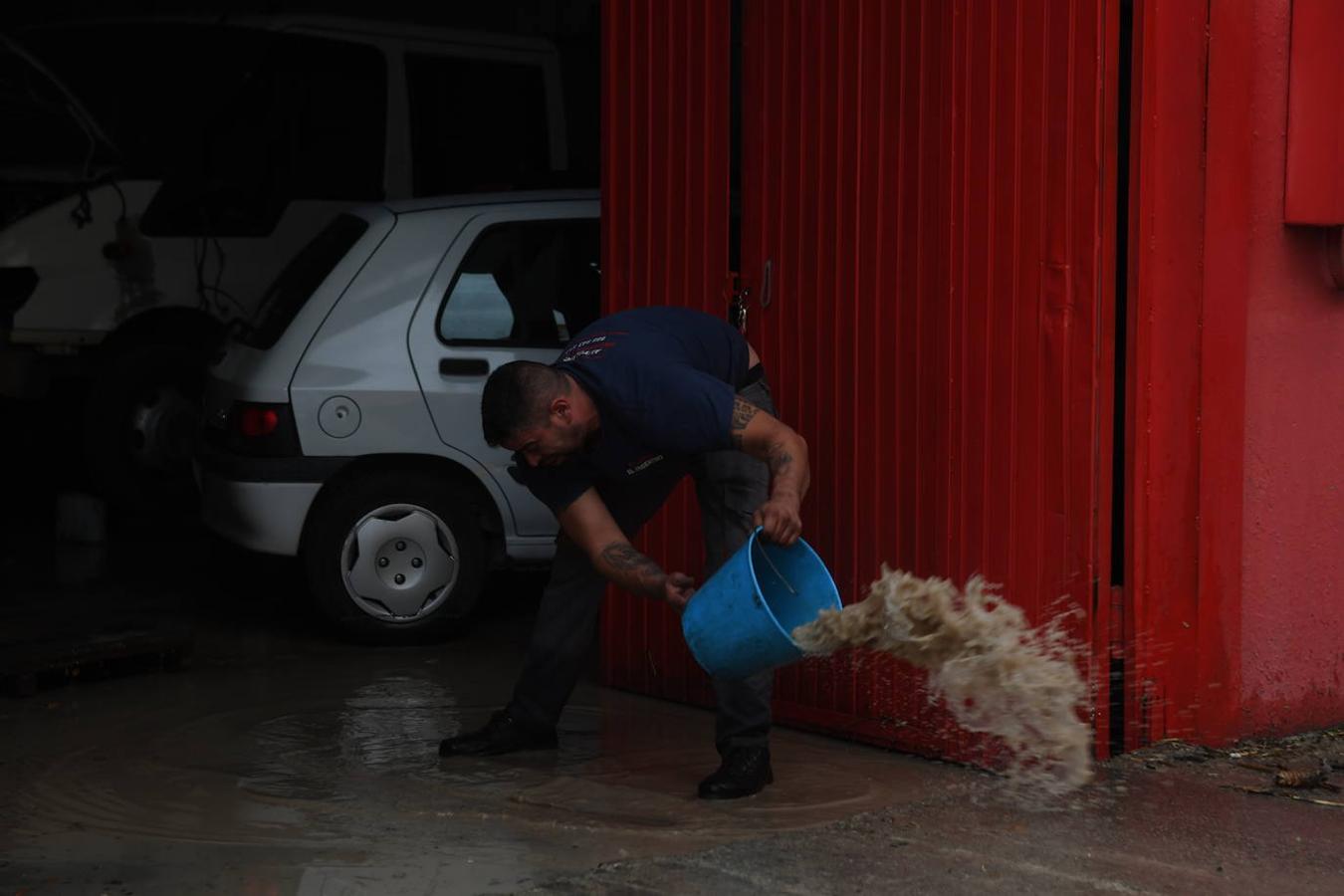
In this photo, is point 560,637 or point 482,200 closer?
point 560,637

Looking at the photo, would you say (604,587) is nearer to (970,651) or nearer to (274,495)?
(970,651)

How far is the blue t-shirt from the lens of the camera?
4949mm

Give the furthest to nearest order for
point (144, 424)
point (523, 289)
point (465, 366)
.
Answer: point (144, 424)
point (523, 289)
point (465, 366)

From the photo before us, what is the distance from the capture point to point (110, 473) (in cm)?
1042

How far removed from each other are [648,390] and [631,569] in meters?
0.46

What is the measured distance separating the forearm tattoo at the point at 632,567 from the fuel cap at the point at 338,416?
2761 millimetres

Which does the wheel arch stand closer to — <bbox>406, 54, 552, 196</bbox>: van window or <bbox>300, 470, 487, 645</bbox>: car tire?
<bbox>300, 470, 487, 645</bbox>: car tire

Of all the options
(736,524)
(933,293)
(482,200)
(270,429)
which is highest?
(482,200)

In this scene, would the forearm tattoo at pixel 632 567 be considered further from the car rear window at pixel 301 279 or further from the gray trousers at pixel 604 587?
the car rear window at pixel 301 279

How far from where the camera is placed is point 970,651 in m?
4.70

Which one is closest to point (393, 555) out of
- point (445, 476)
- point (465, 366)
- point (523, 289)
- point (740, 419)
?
point (445, 476)

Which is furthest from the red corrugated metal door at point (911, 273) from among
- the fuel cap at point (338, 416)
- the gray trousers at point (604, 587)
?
the fuel cap at point (338, 416)

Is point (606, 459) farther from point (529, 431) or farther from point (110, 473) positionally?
point (110, 473)

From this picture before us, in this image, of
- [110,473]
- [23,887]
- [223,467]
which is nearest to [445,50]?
[110,473]
